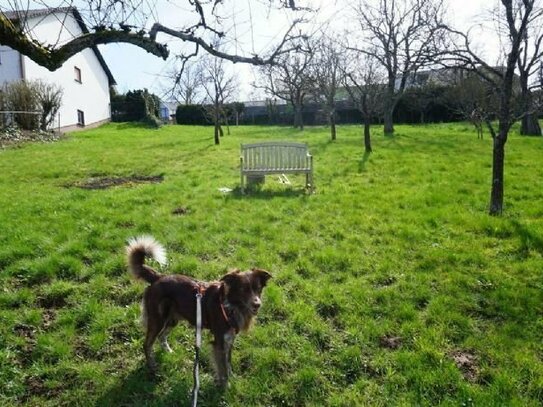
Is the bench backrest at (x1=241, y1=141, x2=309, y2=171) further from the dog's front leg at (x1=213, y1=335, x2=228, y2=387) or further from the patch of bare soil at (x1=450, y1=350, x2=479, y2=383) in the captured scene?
the dog's front leg at (x1=213, y1=335, x2=228, y2=387)

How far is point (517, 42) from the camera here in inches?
295

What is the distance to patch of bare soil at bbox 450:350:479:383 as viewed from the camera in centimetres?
375

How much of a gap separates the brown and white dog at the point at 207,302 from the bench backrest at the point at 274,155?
7.43 metres

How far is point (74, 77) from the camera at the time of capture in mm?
32656

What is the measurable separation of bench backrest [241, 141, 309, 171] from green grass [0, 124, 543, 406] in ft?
2.37

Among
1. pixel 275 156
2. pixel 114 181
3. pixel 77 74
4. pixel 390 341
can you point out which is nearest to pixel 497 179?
pixel 390 341

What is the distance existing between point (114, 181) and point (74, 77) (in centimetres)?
2505

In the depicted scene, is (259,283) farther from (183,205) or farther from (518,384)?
(183,205)

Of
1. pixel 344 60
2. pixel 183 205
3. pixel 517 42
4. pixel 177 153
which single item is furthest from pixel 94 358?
pixel 344 60

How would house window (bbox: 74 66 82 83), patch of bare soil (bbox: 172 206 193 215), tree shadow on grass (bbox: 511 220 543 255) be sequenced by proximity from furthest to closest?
house window (bbox: 74 66 82 83) → patch of bare soil (bbox: 172 206 193 215) → tree shadow on grass (bbox: 511 220 543 255)

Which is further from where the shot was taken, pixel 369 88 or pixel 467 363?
pixel 369 88

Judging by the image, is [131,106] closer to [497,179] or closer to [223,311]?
[497,179]

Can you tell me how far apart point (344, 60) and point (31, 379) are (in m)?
27.1

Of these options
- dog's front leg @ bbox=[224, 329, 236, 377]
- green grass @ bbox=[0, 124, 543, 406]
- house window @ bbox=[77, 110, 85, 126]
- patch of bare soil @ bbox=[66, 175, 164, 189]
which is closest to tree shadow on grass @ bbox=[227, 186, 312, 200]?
green grass @ bbox=[0, 124, 543, 406]
